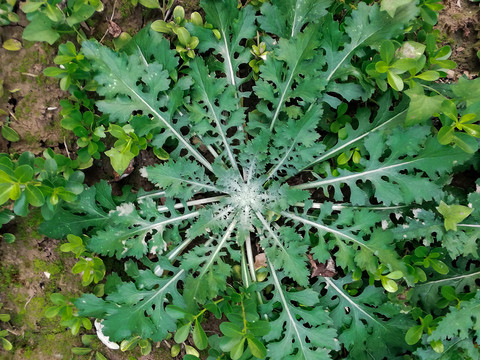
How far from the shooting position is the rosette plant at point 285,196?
226cm

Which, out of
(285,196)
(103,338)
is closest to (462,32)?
(285,196)

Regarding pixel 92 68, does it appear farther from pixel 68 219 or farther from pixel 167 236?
pixel 167 236

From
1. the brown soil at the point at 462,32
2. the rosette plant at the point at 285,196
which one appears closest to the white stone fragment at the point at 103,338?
the rosette plant at the point at 285,196

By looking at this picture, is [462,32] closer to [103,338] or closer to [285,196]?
[285,196]

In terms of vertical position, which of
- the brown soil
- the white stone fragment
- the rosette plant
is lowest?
the white stone fragment

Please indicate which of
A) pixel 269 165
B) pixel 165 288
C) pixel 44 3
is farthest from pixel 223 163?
pixel 44 3

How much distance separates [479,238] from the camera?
2.41m

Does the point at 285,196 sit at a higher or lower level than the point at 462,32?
lower

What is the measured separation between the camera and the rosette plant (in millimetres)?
2256

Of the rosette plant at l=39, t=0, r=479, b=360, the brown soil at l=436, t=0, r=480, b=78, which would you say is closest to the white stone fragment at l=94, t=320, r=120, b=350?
the rosette plant at l=39, t=0, r=479, b=360

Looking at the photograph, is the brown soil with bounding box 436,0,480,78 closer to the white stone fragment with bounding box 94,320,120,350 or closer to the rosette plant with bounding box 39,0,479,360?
the rosette plant with bounding box 39,0,479,360

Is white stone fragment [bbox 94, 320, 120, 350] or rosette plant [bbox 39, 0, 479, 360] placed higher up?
rosette plant [bbox 39, 0, 479, 360]

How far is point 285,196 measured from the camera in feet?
7.82

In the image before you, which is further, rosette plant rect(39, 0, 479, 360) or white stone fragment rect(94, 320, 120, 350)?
white stone fragment rect(94, 320, 120, 350)
